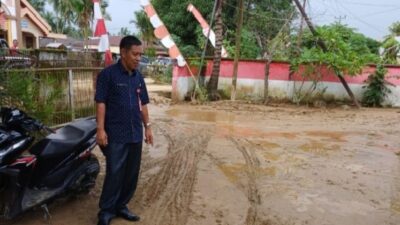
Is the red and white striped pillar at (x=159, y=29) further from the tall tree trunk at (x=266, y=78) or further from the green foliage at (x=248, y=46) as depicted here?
the green foliage at (x=248, y=46)

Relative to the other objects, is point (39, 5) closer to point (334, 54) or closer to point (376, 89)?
point (334, 54)

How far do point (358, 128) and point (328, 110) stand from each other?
10.9ft

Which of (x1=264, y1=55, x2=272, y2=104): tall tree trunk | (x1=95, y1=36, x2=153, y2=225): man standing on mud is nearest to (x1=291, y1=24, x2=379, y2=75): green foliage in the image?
(x1=264, y1=55, x2=272, y2=104): tall tree trunk

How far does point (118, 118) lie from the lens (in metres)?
3.66

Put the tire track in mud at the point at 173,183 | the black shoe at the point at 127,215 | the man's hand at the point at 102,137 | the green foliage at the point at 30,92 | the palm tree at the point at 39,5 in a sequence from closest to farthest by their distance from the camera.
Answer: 1. the man's hand at the point at 102,137
2. the black shoe at the point at 127,215
3. the tire track in mud at the point at 173,183
4. the green foliage at the point at 30,92
5. the palm tree at the point at 39,5

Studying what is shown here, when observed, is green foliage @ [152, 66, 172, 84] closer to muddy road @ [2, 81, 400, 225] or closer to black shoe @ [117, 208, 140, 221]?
muddy road @ [2, 81, 400, 225]

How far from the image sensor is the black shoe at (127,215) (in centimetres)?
391

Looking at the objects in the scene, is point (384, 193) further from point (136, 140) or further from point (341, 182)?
point (136, 140)

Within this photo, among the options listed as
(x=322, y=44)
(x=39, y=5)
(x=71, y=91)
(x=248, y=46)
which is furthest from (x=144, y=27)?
(x=71, y=91)

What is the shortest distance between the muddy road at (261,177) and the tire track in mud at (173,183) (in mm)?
10

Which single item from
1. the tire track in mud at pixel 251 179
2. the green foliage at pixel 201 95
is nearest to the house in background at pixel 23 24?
the green foliage at pixel 201 95

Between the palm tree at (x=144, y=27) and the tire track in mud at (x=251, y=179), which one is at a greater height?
the palm tree at (x=144, y=27)

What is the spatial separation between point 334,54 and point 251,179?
9.13 m

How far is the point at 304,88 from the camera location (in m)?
14.4
